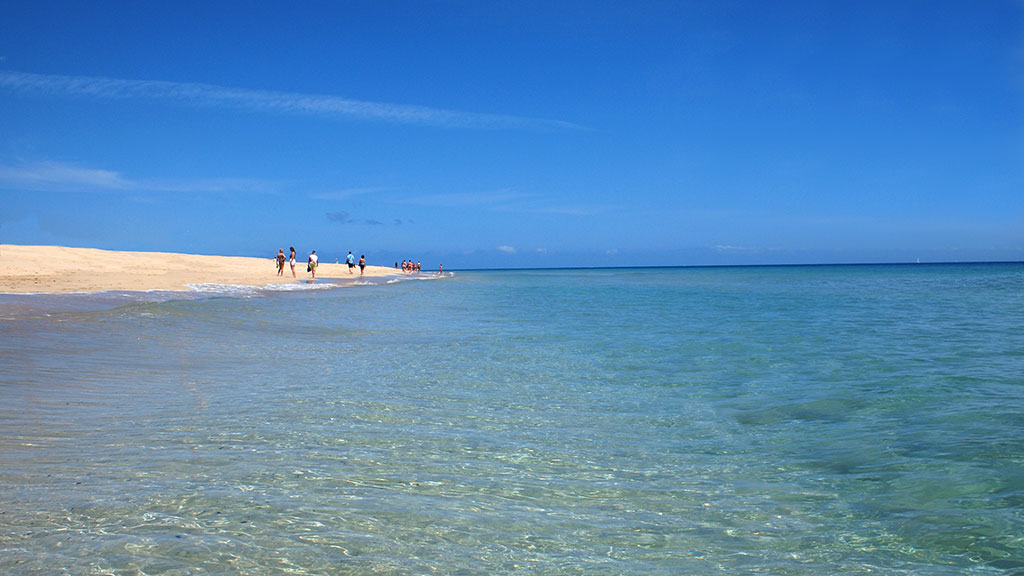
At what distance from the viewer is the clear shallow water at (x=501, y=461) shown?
3.87 metres

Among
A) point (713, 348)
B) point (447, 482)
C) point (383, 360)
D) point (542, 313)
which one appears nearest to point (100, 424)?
point (447, 482)

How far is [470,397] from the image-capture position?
8.41 metres

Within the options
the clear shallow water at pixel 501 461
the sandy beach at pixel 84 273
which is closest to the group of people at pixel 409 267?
the sandy beach at pixel 84 273

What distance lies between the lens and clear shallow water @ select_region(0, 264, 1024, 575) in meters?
3.87

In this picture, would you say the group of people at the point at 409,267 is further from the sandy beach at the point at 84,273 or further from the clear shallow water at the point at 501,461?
the clear shallow water at the point at 501,461

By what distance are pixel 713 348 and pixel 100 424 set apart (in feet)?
36.4

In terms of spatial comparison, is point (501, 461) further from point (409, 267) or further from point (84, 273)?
point (409, 267)

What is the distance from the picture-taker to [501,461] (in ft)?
18.8

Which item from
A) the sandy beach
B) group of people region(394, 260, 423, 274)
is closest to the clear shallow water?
the sandy beach

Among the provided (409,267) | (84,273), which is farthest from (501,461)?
(409,267)

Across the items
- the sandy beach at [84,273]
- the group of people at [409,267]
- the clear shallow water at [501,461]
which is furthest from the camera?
the group of people at [409,267]

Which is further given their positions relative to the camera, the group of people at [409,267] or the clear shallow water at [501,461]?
the group of people at [409,267]

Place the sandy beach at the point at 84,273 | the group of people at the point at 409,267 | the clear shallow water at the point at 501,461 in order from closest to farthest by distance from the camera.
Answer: the clear shallow water at the point at 501,461, the sandy beach at the point at 84,273, the group of people at the point at 409,267

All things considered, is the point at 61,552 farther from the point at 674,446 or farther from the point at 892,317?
the point at 892,317
